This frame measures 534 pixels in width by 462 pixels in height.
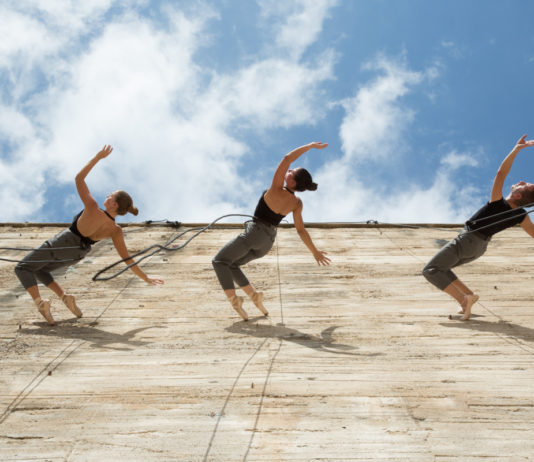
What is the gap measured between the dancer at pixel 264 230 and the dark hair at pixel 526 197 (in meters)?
1.79

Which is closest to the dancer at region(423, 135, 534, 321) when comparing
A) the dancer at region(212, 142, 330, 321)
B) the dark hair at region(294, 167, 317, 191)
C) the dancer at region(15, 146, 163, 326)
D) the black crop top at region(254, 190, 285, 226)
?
the dancer at region(212, 142, 330, 321)

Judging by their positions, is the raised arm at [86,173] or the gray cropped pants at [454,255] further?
the gray cropped pants at [454,255]

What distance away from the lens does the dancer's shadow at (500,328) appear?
13.8ft

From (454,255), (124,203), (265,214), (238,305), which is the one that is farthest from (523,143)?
(124,203)

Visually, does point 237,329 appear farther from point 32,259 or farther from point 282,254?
point 282,254

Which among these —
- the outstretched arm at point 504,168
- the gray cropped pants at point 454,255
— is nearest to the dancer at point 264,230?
the gray cropped pants at point 454,255

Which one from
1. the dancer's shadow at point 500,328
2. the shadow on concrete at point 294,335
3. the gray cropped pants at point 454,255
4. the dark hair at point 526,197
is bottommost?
the dancer's shadow at point 500,328

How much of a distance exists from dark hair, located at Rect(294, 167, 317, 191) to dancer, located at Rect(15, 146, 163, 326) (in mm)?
1446

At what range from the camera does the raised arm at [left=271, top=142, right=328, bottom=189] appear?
4.36 meters

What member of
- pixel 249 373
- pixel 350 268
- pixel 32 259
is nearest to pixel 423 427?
pixel 249 373

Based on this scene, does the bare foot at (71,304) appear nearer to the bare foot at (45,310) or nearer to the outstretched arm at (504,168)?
the bare foot at (45,310)

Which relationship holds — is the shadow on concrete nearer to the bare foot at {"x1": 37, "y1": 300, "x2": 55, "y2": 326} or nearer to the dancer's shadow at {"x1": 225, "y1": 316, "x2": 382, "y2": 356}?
the dancer's shadow at {"x1": 225, "y1": 316, "x2": 382, "y2": 356}

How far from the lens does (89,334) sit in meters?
4.38

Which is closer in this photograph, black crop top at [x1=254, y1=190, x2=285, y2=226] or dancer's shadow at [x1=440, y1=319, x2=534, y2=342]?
dancer's shadow at [x1=440, y1=319, x2=534, y2=342]
